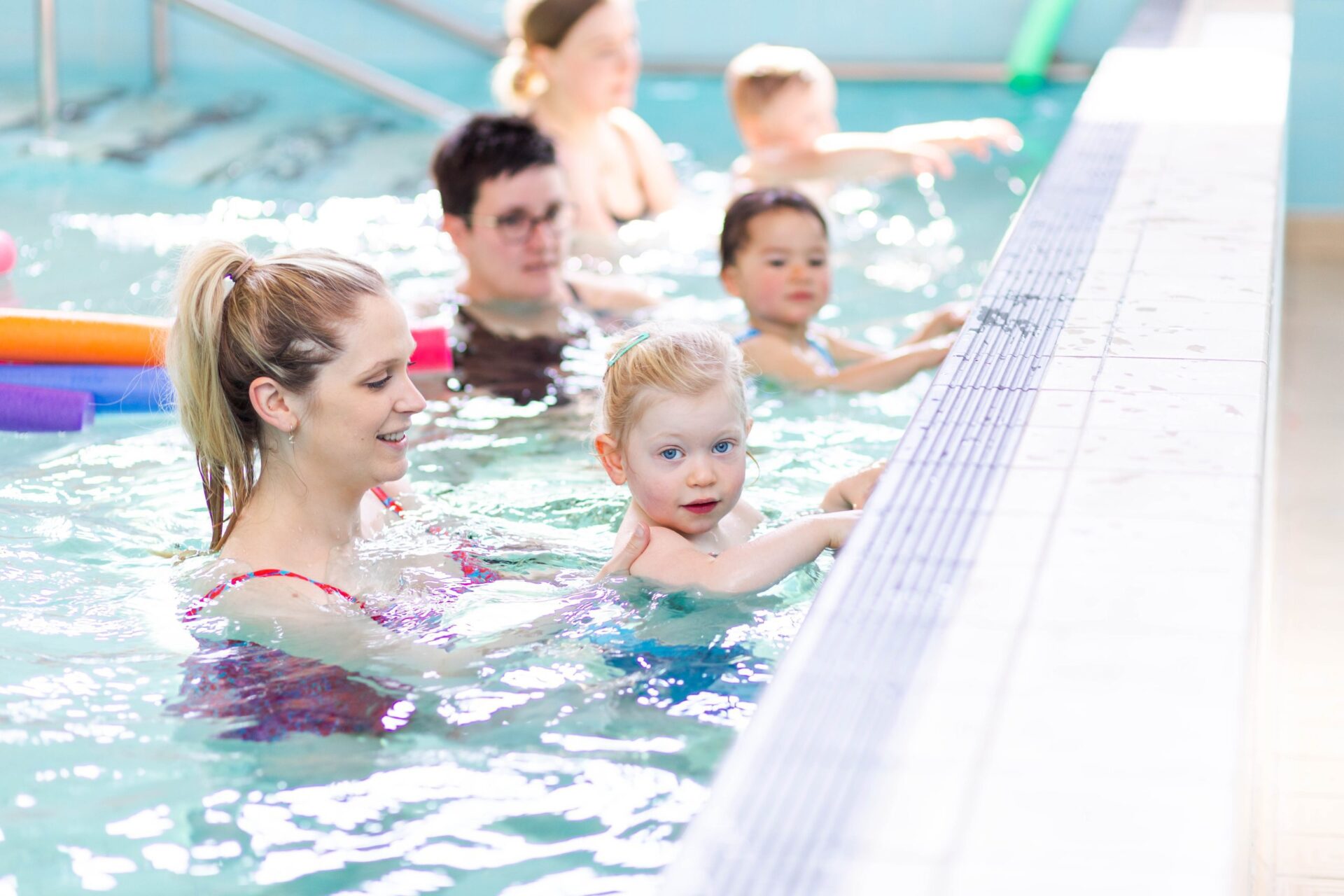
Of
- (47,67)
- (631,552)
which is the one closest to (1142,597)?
(631,552)

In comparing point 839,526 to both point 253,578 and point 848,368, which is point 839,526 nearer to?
point 253,578

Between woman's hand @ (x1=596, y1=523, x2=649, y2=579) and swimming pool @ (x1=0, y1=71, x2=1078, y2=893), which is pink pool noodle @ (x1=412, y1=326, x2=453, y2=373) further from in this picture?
woman's hand @ (x1=596, y1=523, x2=649, y2=579)

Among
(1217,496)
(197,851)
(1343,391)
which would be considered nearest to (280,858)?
(197,851)

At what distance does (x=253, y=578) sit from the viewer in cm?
267

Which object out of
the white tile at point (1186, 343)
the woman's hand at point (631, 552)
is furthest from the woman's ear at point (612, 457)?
the white tile at point (1186, 343)

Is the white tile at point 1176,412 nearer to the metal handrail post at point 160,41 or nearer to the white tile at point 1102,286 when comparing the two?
the white tile at point 1102,286

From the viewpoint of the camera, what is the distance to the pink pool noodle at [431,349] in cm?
418

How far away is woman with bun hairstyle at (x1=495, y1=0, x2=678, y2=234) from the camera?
5922 mm

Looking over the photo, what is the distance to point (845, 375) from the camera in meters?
4.25

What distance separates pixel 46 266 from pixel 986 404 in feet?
13.8

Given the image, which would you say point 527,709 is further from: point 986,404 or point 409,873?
point 986,404

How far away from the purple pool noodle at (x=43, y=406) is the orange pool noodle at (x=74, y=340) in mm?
129

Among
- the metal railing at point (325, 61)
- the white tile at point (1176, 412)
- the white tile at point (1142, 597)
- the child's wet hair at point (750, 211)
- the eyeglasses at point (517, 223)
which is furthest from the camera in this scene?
the metal railing at point (325, 61)

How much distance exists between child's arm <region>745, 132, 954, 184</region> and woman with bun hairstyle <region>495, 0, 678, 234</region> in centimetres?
57
